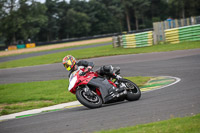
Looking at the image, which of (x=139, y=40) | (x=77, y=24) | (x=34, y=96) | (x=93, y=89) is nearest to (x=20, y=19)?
(x=77, y=24)

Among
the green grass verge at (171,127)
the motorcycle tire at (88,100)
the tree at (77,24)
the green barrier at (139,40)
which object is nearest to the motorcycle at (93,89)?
the motorcycle tire at (88,100)

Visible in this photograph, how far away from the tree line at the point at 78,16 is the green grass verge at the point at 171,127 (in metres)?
73.7

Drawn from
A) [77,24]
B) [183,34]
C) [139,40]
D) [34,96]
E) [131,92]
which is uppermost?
[77,24]

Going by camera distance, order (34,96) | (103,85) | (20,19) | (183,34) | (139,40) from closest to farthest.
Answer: (103,85)
(34,96)
(183,34)
(139,40)
(20,19)

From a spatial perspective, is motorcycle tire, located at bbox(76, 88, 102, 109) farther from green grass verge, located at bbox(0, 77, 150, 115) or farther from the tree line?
the tree line

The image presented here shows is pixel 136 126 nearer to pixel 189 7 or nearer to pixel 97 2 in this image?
pixel 189 7

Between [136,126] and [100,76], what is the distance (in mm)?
3176

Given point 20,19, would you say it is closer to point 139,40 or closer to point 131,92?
point 139,40

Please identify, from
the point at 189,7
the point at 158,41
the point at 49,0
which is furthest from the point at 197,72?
the point at 49,0

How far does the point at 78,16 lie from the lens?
9231cm

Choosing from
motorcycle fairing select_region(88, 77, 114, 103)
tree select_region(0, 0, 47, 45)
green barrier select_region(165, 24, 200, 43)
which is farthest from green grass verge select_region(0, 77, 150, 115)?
tree select_region(0, 0, 47, 45)

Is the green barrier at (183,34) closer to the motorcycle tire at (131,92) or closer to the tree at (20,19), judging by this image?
the motorcycle tire at (131,92)

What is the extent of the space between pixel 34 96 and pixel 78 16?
81601 millimetres

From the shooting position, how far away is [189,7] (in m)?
87.3
